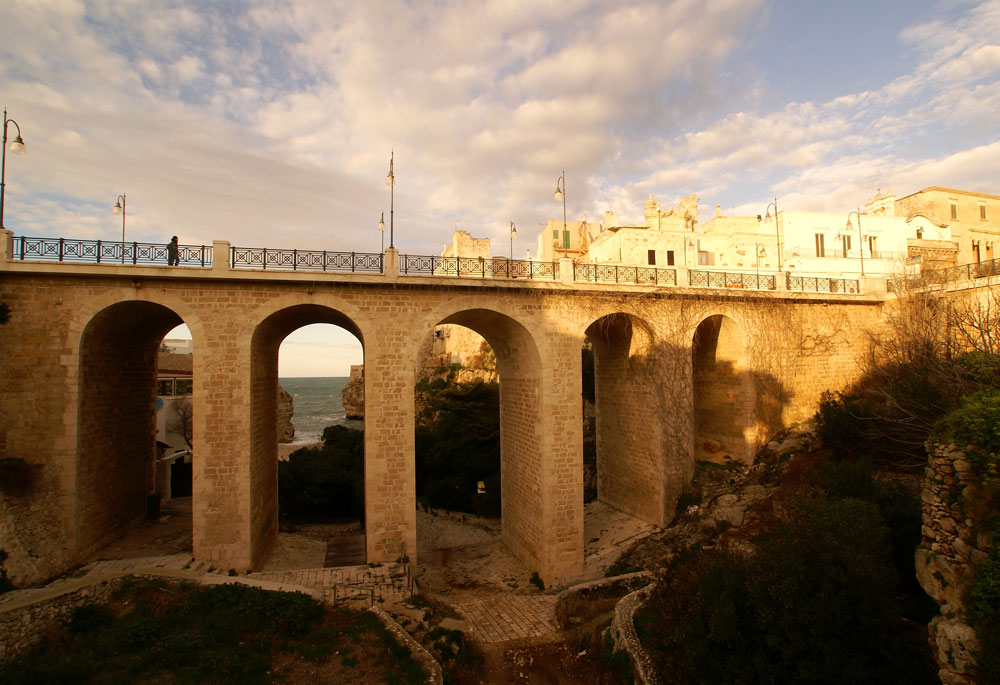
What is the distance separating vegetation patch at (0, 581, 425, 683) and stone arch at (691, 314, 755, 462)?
12717mm

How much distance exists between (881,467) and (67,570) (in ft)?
63.9

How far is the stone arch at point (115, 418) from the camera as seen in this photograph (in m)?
11.0

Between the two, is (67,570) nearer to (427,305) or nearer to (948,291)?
(427,305)

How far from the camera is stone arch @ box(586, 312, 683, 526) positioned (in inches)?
581

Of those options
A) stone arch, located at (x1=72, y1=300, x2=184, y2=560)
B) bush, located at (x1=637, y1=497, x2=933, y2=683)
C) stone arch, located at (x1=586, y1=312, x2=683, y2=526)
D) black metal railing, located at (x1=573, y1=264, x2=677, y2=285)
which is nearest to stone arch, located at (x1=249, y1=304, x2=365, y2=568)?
stone arch, located at (x1=72, y1=300, x2=184, y2=560)

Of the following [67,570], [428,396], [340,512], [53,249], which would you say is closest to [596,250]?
[428,396]

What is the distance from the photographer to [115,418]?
1265 cm

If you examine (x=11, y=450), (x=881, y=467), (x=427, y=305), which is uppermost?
(x=427, y=305)

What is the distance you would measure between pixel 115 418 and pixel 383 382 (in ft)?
24.6

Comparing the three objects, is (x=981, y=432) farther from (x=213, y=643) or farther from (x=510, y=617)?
(x=213, y=643)

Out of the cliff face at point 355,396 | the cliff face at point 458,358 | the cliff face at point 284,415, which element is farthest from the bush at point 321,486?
the cliff face at point 355,396

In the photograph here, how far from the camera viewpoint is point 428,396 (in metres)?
32.2

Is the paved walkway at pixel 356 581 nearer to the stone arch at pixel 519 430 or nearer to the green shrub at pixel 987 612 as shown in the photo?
the stone arch at pixel 519 430

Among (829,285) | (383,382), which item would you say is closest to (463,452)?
(383,382)
